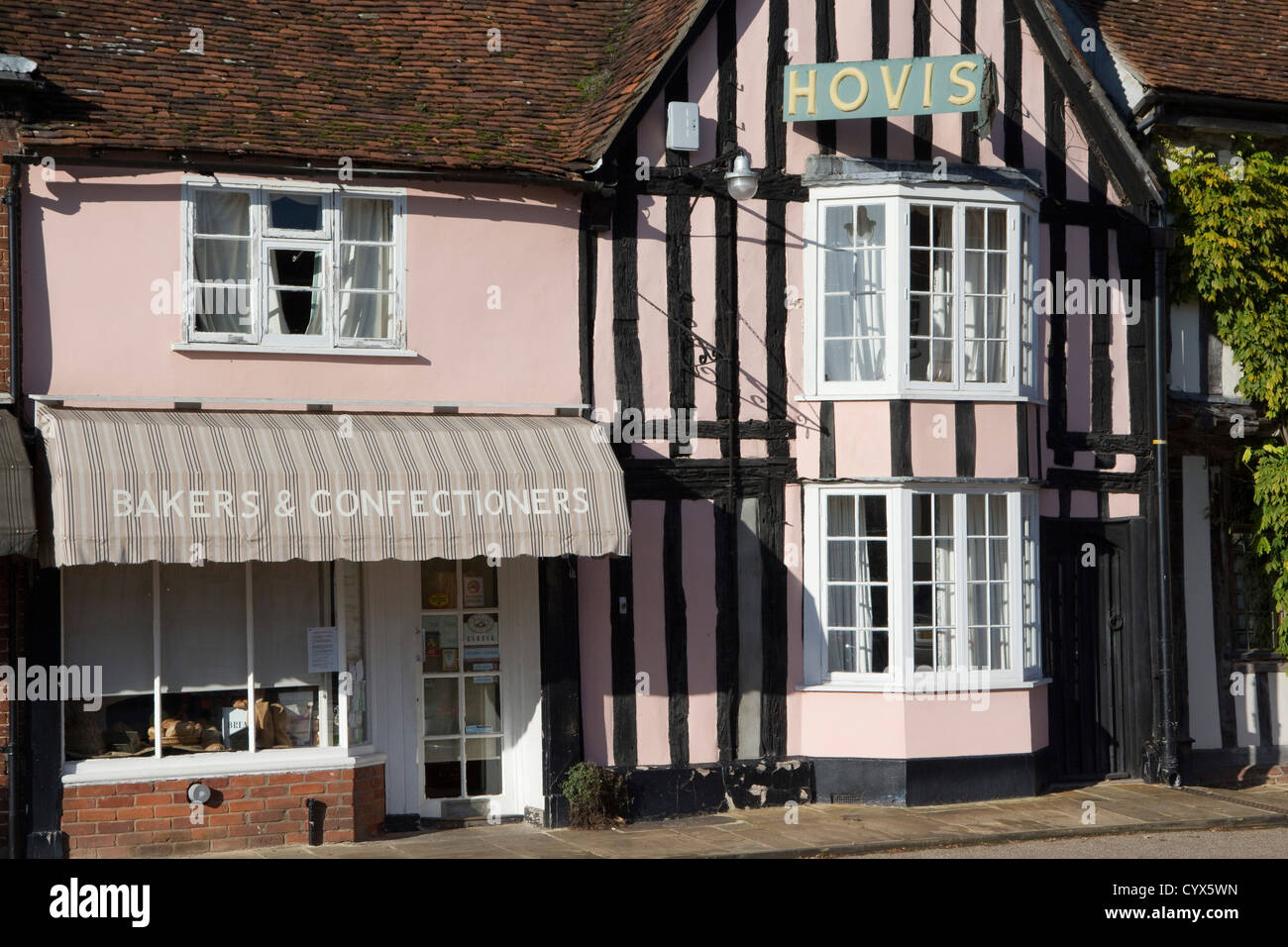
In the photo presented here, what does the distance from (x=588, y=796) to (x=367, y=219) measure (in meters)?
5.28

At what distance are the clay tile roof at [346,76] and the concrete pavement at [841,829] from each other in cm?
565

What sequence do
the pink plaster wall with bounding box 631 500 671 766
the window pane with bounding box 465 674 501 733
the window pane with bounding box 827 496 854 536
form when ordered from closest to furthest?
1. the window pane with bounding box 465 674 501 733
2. the pink plaster wall with bounding box 631 500 671 766
3. the window pane with bounding box 827 496 854 536

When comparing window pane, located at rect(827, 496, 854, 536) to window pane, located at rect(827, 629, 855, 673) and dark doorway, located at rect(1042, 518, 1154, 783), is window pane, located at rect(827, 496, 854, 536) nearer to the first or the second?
window pane, located at rect(827, 629, 855, 673)

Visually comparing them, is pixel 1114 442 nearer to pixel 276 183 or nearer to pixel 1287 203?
pixel 1287 203

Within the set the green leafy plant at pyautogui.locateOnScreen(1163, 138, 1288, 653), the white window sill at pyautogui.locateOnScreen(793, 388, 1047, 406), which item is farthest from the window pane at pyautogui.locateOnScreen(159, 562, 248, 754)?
the green leafy plant at pyautogui.locateOnScreen(1163, 138, 1288, 653)

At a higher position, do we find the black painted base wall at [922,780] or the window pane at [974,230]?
the window pane at [974,230]

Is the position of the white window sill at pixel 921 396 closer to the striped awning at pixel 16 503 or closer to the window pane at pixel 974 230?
the window pane at pixel 974 230

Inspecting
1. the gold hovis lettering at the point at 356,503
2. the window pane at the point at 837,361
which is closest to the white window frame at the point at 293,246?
the gold hovis lettering at the point at 356,503

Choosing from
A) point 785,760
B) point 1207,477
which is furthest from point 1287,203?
point 785,760

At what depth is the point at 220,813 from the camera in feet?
39.9

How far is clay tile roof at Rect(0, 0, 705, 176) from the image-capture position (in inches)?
496

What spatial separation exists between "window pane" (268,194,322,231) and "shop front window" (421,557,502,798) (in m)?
3.09

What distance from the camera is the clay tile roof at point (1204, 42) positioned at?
16094mm

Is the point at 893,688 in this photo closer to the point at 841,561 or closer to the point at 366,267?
the point at 841,561
